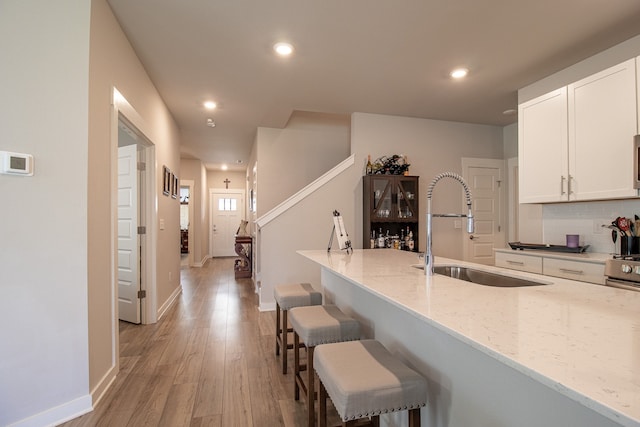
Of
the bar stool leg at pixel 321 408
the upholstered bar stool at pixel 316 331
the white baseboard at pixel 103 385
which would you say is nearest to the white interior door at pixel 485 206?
the upholstered bar stool at pixel 316 331

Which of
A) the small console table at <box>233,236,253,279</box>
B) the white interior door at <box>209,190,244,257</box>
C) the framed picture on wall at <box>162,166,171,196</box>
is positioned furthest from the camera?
the white interior door at <box>209,190,244,257</box>

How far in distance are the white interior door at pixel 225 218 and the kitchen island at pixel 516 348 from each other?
338 inches

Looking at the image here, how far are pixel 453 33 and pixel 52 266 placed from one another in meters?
3.11

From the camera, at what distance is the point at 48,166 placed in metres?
1.77

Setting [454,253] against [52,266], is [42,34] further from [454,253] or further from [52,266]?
Answer: [454,253]

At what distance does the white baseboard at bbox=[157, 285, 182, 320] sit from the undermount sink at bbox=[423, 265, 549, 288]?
3274 mm

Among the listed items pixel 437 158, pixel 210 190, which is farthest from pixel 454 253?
pixel 210 190

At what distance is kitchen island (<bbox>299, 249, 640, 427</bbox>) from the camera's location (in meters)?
0.57

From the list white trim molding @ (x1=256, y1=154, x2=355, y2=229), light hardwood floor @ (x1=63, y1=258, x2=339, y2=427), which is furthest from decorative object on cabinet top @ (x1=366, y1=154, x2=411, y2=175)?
light hardwood floor @ (x1=63, y1=258, x2=339, y2=427)

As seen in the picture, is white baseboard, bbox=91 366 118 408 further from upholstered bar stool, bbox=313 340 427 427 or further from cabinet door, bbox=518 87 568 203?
cabinet door, bbox=518 87 568 203

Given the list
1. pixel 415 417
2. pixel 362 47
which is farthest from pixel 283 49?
pixel 415 417

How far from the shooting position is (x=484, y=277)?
69.5 inches

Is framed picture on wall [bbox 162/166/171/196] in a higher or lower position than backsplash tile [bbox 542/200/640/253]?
higher

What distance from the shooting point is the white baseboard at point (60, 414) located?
5.63 ft
